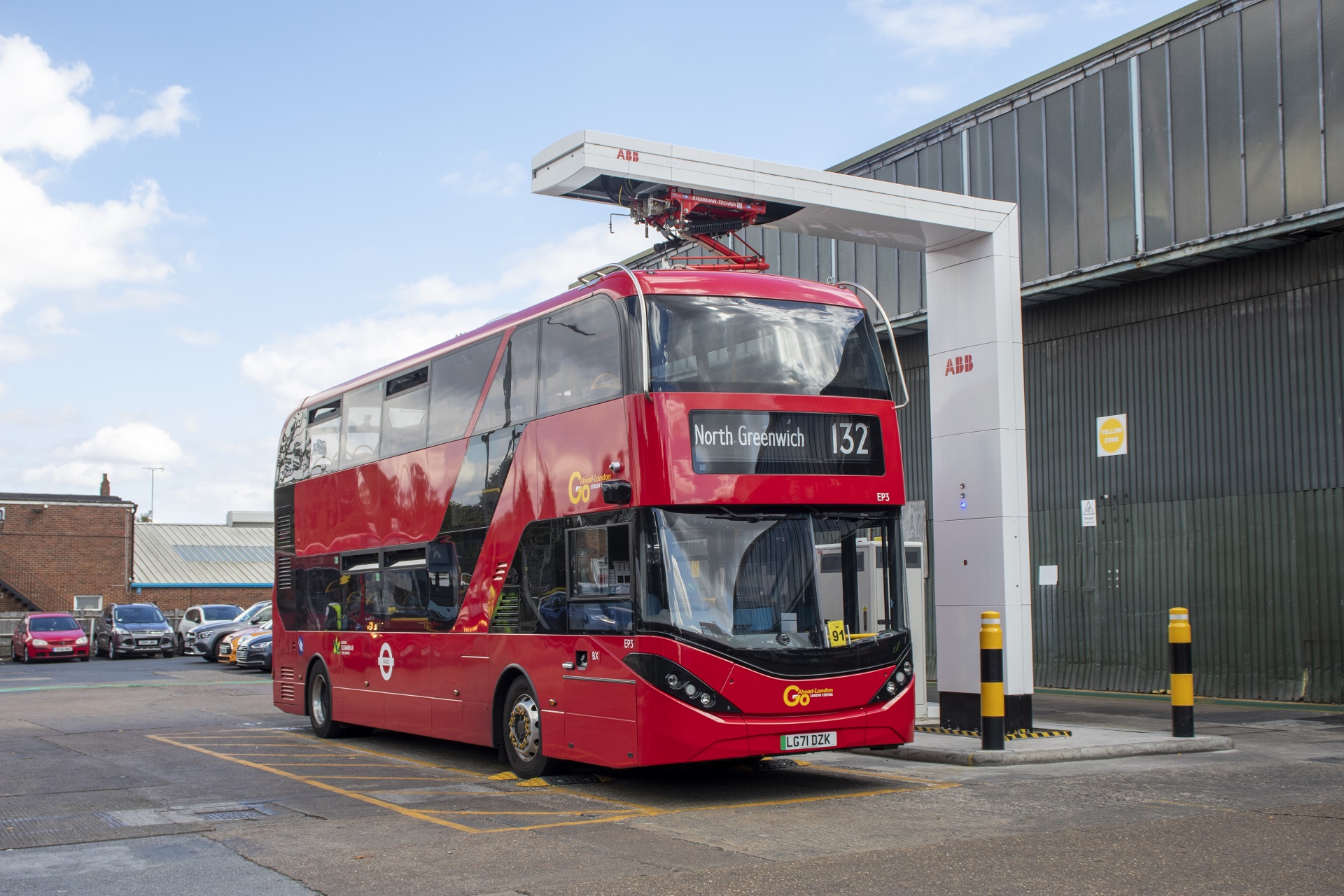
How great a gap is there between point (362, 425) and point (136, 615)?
28.3 m

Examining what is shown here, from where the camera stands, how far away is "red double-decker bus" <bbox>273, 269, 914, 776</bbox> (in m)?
9.42

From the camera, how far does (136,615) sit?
39.2 meters

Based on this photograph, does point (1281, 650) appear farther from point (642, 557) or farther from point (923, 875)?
point (923, 875)

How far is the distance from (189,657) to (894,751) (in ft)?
104

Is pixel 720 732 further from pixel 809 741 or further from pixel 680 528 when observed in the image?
pixel 680 528

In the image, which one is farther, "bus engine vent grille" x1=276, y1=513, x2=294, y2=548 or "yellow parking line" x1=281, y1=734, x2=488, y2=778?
"bus engine vent grille" x1=276, y1=513, x2=294, y2=548

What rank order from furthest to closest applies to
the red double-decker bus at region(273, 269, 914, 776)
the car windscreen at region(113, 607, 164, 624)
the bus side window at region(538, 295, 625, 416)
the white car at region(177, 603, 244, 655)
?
1. the white car at region(177, 603, 244, 655)
2. the car windscreen at region(113, 607, 164, 624)
3. the bus side window at region(538, 295, 625, 416)
4. the red double-decker bus at region(273, 269, 914, 776)

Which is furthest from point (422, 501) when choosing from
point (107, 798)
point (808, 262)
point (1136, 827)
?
point (808, 262)

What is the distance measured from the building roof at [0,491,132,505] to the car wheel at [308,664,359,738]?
143 ft

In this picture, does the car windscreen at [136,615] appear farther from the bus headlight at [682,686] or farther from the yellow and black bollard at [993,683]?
the bus headlight at [682,686]

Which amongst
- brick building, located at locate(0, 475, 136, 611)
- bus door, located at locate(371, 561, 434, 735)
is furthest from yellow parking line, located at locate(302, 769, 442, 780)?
brick building, located at locate(0, 475, 136, 611)

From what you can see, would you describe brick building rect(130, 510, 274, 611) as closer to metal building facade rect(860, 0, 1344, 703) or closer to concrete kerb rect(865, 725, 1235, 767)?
metal building facade rect(860, 0, 1344, 703)

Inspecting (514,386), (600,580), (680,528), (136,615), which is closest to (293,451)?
(514,386)

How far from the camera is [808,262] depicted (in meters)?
25.9
